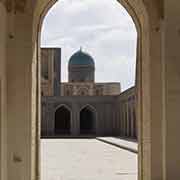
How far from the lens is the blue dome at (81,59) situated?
41.6m

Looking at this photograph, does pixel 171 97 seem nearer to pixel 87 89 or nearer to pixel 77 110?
pixel 77 110

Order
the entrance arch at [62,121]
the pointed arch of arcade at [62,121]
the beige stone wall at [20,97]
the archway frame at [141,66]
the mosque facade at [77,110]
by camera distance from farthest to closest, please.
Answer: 1. the entrance arch at [62,121]
2. the pointed arch of arcade at [62,121]
3. the mosque facade at [77,110]
4. the archway frame at [141,66]
5. the beige stone wall at [20,97]

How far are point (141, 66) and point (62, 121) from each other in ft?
101

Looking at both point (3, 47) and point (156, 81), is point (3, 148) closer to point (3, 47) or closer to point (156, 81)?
point (3, 47)

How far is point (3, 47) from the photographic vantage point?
6.21 m

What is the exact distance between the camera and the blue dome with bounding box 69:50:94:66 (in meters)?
41.6

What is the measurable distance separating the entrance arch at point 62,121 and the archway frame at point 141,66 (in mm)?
30039

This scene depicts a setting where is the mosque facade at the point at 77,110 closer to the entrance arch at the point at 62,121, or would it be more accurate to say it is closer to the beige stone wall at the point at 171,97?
the entrance arch at the point at 62,121

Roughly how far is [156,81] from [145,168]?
1.37 m

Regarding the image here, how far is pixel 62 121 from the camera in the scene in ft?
124

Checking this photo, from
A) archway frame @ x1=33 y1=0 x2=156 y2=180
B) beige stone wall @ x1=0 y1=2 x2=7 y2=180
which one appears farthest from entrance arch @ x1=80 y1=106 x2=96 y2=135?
beige stone wall @ x1=0 y1=2 x2=7 y2=180

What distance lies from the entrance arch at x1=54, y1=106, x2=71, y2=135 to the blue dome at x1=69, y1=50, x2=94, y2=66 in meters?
6.00

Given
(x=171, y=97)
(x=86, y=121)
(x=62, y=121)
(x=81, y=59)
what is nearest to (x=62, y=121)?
(x=62, y=121)

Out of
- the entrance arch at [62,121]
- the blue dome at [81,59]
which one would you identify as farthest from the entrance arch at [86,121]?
the blue dome at [81,59]
